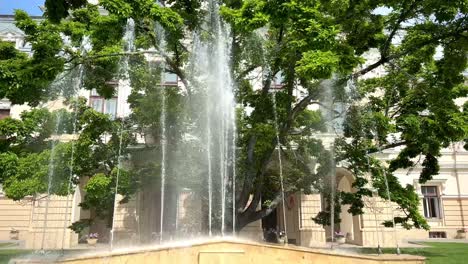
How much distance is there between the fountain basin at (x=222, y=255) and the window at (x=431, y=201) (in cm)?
2295

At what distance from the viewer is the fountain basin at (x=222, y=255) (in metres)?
7.62

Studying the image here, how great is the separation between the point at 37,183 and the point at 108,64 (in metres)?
4.63

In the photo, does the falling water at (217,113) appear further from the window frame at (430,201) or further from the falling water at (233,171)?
the window frame at (430,201)

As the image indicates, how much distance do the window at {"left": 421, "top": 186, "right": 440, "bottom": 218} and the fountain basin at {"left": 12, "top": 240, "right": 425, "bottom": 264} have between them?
2295 centimetres

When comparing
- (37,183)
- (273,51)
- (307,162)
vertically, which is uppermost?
(273,51)

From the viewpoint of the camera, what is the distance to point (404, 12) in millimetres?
12641

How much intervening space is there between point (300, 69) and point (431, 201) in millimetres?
23243

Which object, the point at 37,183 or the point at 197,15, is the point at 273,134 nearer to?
the point at 197,15

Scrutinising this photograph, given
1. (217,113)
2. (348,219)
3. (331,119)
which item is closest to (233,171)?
(217,113)

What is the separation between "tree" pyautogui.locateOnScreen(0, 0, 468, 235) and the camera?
412 inches

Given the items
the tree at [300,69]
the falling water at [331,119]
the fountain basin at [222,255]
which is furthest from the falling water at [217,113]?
the fountain basin at [222,255]

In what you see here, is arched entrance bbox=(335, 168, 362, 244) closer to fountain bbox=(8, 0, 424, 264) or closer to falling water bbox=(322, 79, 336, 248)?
falling water bbox=(322, 79, 336, 248)

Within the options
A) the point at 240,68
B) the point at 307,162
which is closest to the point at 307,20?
the point at 240,68

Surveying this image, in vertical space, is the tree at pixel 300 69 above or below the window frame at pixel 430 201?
above
